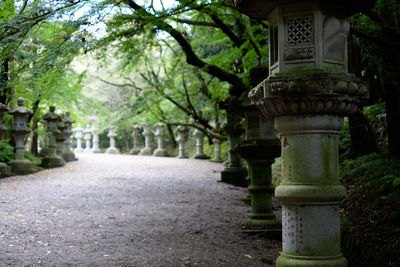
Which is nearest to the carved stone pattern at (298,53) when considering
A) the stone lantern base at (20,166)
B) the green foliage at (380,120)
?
the green foliage at (380,120)

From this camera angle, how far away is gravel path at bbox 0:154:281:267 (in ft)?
16.2

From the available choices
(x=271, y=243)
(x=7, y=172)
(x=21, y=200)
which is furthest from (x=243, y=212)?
(x=7, y=172)

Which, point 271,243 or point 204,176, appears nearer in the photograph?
point 271,243

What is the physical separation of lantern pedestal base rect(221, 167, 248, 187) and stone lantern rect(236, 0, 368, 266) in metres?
9.48

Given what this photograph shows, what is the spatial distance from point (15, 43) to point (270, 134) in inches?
162

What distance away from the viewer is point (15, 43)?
16.8ft

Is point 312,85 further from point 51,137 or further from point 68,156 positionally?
point 68,156

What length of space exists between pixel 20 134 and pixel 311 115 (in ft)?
39.2

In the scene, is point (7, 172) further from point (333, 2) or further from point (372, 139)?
point (333, 2)

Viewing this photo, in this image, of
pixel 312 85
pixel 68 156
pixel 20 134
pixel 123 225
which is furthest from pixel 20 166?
pixel 312 85

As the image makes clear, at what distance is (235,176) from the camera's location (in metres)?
12.7

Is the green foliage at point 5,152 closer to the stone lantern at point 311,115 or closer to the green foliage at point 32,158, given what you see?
the green foliage at point 32,158

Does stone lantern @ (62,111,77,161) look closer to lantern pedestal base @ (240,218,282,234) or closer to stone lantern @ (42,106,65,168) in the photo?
stone lantern @ (42,106,65,168)

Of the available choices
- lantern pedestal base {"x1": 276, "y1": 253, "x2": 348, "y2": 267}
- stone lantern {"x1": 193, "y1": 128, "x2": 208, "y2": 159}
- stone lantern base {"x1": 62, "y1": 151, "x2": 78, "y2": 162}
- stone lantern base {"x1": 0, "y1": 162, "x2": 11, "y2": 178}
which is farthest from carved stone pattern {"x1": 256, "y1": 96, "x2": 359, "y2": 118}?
stone lantern {"x1": 193, "y1": 128, "x2": 208, "y2": 159}
